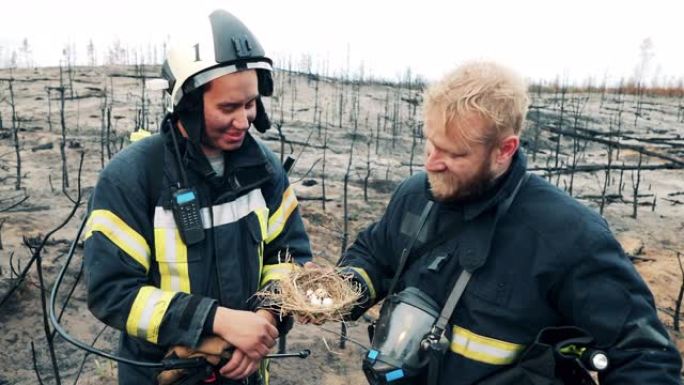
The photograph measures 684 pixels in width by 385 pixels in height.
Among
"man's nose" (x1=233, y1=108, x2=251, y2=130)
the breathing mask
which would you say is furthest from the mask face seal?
"man's nose" (x1=233, y1=108, x2=251, y2=130)

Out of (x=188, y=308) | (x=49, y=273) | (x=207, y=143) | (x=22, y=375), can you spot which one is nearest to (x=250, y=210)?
(x=207, y=143)

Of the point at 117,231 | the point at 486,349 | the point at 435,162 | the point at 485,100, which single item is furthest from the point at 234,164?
the point at 486,349

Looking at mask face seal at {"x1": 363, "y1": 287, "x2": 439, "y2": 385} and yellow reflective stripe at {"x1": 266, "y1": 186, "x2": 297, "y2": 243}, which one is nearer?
mask face seal at {"x1": 363, "y1": 287, "x2": 439, "y2": 385}

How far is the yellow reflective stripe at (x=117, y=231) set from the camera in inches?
80.0

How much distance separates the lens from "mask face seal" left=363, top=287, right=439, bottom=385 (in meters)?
2.00

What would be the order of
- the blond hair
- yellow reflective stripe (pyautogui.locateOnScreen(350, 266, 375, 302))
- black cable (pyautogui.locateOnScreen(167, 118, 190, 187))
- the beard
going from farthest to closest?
yellow reflective stripe (pyautogui.locateOnScreen(350, 266, 375, 302))
black cable (pyautogui.locateOnScreen(167, 118, 190, 187))
the beard
the blond hair

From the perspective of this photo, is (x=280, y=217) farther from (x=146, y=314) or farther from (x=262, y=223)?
(x=146, y=314)

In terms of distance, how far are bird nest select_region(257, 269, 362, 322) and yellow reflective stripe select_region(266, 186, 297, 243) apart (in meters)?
0.24

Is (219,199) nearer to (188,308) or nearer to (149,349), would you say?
(188,308)

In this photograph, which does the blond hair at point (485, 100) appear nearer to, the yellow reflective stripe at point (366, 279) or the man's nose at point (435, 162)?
the man's nose at point (435, 162)

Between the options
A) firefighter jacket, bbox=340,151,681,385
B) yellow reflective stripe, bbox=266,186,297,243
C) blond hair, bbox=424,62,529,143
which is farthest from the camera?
yellow reflective stripe, bbox=266,186,297,243

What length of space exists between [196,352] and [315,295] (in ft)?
1.69

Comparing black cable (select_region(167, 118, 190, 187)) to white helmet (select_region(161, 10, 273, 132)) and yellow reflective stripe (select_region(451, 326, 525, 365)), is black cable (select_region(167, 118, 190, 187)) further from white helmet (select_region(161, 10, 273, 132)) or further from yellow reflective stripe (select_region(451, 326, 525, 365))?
yellow reflective stripe (select_region(451, 326, 525, 365))

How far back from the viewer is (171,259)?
2.17 m
